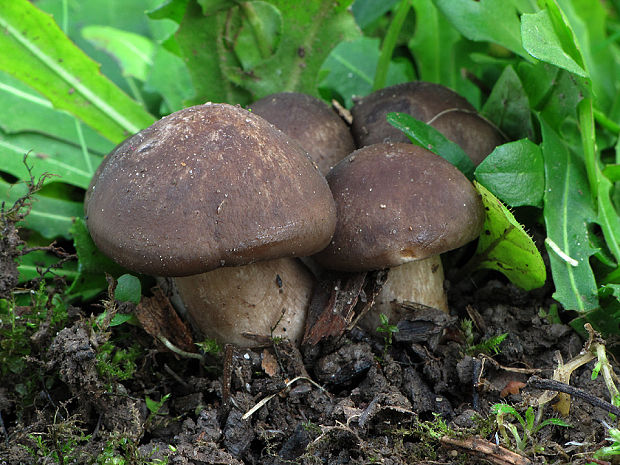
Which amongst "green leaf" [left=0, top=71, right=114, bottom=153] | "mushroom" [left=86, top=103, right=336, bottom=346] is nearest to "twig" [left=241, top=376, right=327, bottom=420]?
"mushroom" [left=86, top=103, right=336, bottom=346]

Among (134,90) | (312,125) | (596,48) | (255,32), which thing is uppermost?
(255,32)

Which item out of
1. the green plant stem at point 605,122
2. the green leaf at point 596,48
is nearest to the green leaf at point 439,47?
the green leaf at point 596,48

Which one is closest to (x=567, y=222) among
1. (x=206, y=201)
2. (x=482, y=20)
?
(x=482, y=20)

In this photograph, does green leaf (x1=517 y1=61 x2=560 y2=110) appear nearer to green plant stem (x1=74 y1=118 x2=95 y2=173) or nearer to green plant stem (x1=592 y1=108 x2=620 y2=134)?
green plant stem (x1=592 y1=108 x2=620 y2=134)

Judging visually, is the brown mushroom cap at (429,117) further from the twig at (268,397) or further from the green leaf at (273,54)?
the twig at (268,397)

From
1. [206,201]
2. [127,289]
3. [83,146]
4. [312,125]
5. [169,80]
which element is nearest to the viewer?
[206,201]

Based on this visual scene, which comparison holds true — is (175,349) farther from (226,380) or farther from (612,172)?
(612,172)
